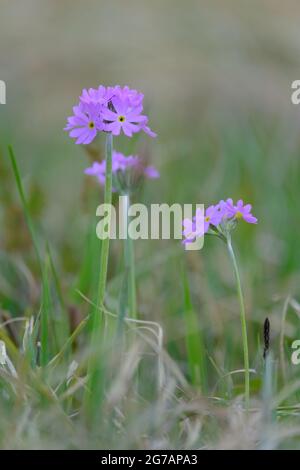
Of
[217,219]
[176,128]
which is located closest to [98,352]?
[217,219]

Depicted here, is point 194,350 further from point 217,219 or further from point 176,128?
point 176,128

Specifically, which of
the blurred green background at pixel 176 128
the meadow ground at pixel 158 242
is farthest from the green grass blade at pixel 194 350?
the blurred green background at pixel 176 128

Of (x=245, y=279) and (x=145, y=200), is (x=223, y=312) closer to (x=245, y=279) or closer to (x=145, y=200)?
(x=245, y=279)

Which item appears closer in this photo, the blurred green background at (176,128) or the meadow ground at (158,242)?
the meadow ground at (158,242)

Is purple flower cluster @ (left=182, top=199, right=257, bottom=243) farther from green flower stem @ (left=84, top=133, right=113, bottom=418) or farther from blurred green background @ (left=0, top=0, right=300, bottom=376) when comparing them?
blurred green background @ (left=0, top=0, right=300, bottom=376)

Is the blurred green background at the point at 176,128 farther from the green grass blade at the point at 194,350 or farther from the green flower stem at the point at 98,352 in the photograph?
the green flower stem at the point at 98,352

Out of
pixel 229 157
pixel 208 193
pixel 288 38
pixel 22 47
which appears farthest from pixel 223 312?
pixel 22 47

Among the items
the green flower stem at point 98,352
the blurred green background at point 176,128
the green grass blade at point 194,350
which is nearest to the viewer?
the green flower stem at point 98,352
